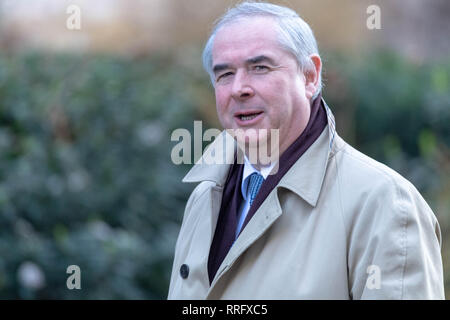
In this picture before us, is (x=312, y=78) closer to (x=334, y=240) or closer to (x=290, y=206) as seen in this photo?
(x=290, y=206)

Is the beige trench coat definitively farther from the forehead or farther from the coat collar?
the forehead

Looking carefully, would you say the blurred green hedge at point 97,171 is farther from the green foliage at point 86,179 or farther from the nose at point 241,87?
the nose at point 241,87

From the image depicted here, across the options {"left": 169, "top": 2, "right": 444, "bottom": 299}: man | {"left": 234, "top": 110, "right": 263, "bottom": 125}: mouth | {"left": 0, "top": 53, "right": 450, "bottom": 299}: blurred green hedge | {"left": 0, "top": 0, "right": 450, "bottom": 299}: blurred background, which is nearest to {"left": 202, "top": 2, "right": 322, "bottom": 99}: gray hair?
{"left": 169, "top": 2, "right": 444, "bottom": 299}: man

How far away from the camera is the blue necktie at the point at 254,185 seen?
7.67 feet

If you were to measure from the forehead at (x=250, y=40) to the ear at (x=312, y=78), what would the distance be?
17 centimetres

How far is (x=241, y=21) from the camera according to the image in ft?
7.48

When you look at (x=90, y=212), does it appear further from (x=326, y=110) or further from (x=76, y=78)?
(x=326, y=110)

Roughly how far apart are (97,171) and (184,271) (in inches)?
124

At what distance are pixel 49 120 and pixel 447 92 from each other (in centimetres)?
319

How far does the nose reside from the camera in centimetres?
225

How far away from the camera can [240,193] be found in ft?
7.97

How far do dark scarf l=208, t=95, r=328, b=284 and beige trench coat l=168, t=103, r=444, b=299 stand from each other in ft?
Answer: 0.09

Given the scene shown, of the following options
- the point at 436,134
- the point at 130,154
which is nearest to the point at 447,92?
the point at 436,134

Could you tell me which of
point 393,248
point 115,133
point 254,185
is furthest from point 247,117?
point 115,133
